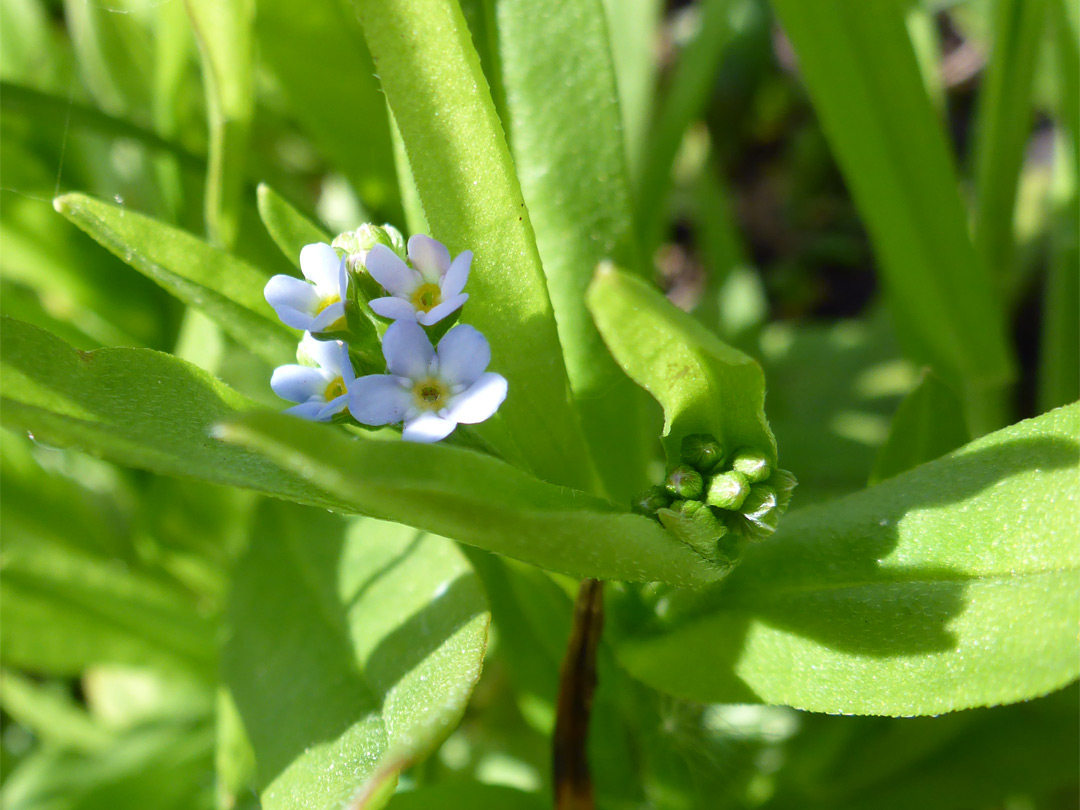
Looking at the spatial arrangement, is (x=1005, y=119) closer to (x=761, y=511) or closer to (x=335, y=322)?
(x=761, y=511)

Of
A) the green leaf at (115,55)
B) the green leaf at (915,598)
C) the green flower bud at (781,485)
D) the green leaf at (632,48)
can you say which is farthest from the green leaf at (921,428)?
the green leaf at (115,55)

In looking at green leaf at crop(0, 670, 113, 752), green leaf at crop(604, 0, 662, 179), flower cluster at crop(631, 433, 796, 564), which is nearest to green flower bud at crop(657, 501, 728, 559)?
flower cluster at crop(631, 433, 796, 564)

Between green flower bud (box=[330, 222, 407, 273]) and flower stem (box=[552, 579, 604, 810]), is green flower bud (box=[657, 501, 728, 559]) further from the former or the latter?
green flower bud (box=[330, 222, 407, 273])

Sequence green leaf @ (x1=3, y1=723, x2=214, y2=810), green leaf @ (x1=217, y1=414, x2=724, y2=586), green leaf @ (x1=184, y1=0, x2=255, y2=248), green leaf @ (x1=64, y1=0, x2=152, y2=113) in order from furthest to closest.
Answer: green leaf @ (x1=64, y1=0, x2=152, y2=113) → green leaf @ (x1=3, y1=723, x2=214, y2=810) → green leaf @ (x1=184, y1=0, x2=255, y2=248) → green leaf @ (x1=217, y1=414, x2=724, y2=586)

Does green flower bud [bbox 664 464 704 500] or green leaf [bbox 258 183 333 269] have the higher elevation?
green leaf [bbox 258 183 333 269]

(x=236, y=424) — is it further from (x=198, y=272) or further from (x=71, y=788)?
(x=71, y=788)

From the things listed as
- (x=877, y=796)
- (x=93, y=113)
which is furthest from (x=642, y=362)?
(x=93, y=113)

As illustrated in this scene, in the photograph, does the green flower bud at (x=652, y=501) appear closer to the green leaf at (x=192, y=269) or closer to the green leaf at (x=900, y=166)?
the green leaf at (x=192, y=269)
